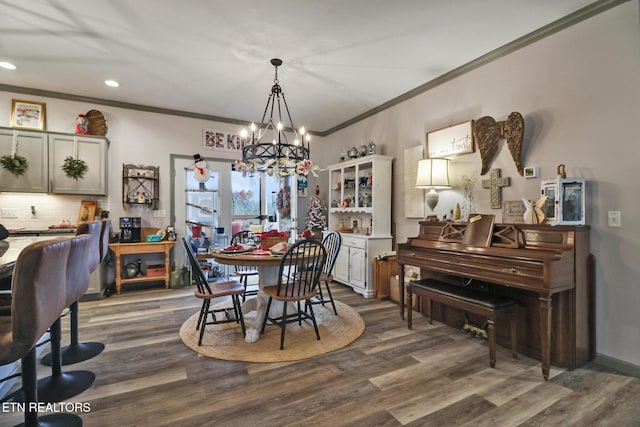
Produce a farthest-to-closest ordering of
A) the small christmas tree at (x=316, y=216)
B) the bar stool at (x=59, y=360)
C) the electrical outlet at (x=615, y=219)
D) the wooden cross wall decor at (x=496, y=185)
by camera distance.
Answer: the small christmas tree at (x=316, y=216)
the wooden cross wall decor at (x=496, y=185)
the electrical outlet at (x=615, y=219)
the bar stool at (x=59, y=360)

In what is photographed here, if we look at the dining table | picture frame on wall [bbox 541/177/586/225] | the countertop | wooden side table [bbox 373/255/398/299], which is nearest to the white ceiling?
picture frame on wall [bbox 541/177/586/225]

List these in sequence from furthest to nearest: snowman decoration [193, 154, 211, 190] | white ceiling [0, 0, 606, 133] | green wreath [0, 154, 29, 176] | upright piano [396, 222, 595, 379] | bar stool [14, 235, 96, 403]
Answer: snowman decoration [193, 154, 211, 190], green wreath [0, 154, 29, 176], white ceiling [0, 0, 606, 133], upright piano [396, 222, 595, 379], bar stool [14, 235, 96, 403]

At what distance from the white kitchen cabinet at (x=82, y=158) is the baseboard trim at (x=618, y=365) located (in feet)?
19.0

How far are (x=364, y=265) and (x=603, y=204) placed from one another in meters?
2.55

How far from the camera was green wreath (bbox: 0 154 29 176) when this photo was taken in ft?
12.1

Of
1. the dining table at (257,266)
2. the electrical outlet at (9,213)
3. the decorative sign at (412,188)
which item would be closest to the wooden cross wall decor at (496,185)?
the decorative sign at (412,188)

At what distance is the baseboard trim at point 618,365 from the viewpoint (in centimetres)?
215

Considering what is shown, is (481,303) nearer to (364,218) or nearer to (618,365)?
(618,365)

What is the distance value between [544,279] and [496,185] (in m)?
1.21

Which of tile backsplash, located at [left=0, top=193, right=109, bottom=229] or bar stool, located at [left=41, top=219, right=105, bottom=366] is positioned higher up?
tile backsplash, located at [left=0, top=193, right=109, bottom=229]

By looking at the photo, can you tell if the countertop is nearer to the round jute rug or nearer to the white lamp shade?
the round jute rug

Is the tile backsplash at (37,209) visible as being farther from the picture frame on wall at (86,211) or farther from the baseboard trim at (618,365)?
the baseboard trim at (618,365)

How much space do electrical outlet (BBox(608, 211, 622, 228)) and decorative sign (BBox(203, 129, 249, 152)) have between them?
464 cm

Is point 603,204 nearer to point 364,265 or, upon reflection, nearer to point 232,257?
point 364,265
